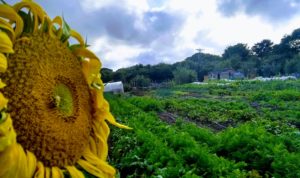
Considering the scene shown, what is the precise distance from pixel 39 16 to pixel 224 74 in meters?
85.7

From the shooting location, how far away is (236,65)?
8781cm

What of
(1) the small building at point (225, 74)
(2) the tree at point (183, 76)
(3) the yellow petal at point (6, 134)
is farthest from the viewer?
(1) the small building at point (225, 74)

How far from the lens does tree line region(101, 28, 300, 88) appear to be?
6353 cm

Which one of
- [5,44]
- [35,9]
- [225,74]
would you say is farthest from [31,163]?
[225,74]

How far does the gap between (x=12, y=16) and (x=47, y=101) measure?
21 cm

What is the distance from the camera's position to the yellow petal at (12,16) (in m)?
0.84

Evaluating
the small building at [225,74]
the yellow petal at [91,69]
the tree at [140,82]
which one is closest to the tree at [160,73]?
the tree at [140,82]

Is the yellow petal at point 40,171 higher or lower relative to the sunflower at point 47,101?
lower

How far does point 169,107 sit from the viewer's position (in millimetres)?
22266

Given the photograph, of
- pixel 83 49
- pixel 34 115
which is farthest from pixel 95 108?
pixel 34 115

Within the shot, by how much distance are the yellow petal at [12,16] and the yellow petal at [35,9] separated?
4cm

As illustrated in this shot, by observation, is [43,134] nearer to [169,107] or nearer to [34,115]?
[34,115]

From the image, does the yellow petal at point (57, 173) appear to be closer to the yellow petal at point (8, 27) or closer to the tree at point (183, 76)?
the yellow petal at point (8, 27)

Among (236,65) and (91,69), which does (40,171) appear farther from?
(236,65)
